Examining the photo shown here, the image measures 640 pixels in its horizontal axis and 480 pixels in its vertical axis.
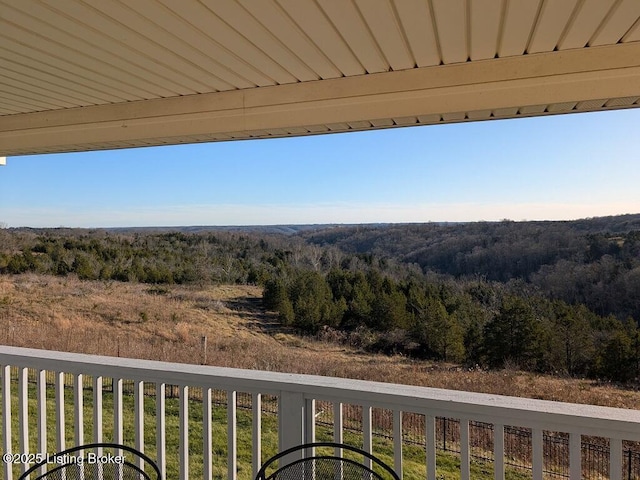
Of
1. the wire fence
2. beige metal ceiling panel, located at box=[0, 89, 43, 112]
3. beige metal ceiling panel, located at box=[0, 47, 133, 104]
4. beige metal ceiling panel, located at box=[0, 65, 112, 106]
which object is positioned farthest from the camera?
the wire fence

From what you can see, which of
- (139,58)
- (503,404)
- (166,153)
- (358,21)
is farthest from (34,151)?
(166,153)

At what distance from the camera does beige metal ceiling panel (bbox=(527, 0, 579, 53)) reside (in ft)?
3.72

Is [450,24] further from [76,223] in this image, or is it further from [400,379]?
[76,223]

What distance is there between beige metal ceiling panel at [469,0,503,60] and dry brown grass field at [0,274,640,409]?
567 cm

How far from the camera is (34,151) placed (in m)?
2.33

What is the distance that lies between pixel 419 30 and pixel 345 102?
461 mm

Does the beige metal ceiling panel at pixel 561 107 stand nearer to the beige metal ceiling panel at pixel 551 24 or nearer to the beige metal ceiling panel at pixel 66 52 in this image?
the beige metal ceiling panel at pixel 551 24

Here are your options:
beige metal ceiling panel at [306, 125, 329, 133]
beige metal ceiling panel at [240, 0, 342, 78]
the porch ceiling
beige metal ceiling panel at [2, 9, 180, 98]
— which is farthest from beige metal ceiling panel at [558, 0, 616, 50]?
beige metal ceiling panel at [2, 9, 180, 98]

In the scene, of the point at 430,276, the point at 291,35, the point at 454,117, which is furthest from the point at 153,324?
the point at 291,35

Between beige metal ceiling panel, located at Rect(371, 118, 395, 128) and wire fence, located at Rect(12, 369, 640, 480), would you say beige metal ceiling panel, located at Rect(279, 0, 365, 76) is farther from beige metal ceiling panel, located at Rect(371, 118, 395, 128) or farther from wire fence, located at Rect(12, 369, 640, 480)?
wire fence, located at Rect(12, 369, 640, 480)

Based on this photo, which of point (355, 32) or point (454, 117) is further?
point (454, 117)

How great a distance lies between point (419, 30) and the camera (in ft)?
4.17

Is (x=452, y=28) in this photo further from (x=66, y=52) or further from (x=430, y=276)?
(x=430, y=276)

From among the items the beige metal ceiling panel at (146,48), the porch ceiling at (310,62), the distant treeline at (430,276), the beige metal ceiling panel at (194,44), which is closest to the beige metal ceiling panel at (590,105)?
the porch ceiling at (310,62)
